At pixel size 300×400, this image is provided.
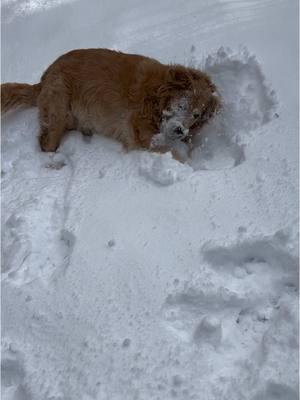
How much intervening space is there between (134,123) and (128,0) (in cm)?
209

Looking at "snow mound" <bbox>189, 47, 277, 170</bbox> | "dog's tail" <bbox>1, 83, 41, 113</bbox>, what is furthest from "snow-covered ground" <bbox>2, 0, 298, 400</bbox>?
"dog's tail" <bbox>1, 83, 41, 113</bbox>

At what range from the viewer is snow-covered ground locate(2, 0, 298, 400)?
2.72m

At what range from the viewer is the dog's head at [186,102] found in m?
4.37

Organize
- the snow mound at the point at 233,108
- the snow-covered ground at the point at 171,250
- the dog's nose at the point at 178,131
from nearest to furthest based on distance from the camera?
the snow-covered ground at the point at 171,250 < the snow mound at the point at 233,108 < the dog's nose at the point at 178,131

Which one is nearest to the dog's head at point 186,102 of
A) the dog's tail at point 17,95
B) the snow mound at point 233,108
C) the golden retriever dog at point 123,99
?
the golden retriever dog at point 123,99

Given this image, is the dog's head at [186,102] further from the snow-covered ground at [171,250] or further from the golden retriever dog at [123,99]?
the snow-covered ground at [171,250]

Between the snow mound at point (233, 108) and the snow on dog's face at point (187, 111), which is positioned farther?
the snow on dog's face at point (187, 111)

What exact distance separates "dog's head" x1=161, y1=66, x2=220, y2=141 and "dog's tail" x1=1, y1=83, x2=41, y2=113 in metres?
1.27

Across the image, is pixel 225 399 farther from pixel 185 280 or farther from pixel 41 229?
pixel 41 229

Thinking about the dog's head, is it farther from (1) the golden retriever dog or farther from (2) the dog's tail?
(2) the dog's tail

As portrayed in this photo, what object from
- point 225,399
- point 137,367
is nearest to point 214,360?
point 225,399

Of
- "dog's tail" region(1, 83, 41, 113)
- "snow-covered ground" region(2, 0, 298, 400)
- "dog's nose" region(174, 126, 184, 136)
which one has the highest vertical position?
"dog's tail" region(1, 83, 41, 113)

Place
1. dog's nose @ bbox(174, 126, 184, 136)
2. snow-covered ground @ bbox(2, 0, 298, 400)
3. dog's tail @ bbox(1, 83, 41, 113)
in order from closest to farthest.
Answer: snow-covered ground @ bbox(2, 0, 298, 400) < dog's nose @ bbox(174, 126, 184, 136) < dog's tail @ bbox(1, 83, 41, 113)

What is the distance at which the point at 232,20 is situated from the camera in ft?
16.6
